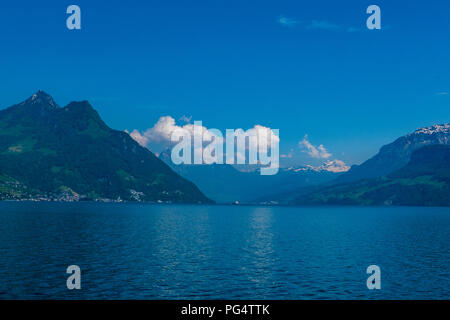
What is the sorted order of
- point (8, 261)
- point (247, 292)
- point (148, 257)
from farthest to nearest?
1. point (148, 257)
2. point (8, 261)
3. point (247, 292)

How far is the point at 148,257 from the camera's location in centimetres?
9744

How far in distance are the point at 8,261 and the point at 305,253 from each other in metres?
71.9

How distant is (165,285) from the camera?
227ft
